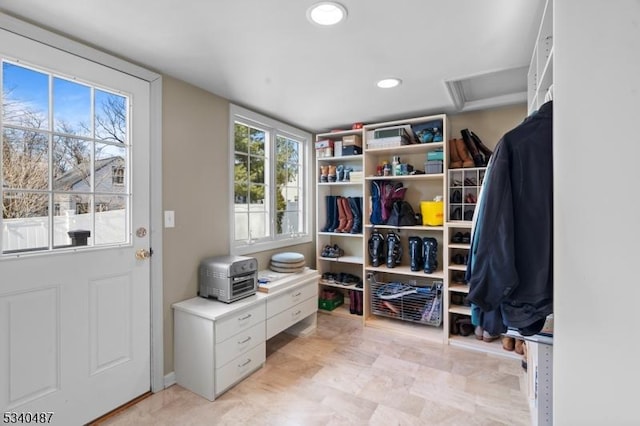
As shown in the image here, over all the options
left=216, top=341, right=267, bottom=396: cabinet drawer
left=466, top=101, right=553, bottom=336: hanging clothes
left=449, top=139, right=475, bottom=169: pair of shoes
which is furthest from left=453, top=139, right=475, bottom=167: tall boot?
left=216, top=341, right=267, bottom=396: cabinet drawer

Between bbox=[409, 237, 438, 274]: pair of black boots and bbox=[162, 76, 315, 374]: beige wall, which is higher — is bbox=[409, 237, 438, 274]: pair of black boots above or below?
below

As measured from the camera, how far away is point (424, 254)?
117 inches

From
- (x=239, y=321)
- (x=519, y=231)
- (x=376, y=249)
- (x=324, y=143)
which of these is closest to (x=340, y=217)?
(x=376, y=249)

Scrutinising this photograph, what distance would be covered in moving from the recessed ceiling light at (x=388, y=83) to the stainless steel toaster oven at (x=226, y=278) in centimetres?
174

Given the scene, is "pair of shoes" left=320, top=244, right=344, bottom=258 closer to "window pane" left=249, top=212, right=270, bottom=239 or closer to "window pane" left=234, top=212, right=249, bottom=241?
"window pane" left=249, top=212, right=270, bottom=239

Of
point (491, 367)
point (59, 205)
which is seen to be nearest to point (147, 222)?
point (59, 205)

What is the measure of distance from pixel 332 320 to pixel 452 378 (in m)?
1.44

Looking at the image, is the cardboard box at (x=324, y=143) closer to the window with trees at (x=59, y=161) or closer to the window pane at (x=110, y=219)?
the window with trees at (x=59, y=161)

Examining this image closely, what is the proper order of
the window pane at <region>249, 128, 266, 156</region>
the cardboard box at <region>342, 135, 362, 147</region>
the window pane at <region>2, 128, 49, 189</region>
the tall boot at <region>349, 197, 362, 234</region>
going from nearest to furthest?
the window pane at <region>2, 128, 49, 189</region> < the window pane at <region>249, 128, 266, 156</region> < the cardboard box at <region>342, 135, 362, 147</region> < the tall boot at <region>349, 197, 362, 234</region>

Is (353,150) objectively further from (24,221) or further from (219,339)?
(24,221)

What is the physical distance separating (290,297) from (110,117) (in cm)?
195

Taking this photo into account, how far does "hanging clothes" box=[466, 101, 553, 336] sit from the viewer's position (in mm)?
1076

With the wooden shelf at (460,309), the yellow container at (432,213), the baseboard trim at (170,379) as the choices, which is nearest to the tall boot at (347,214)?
the yellow container at (432,213)

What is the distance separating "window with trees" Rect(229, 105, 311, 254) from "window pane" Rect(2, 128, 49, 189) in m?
1.28
